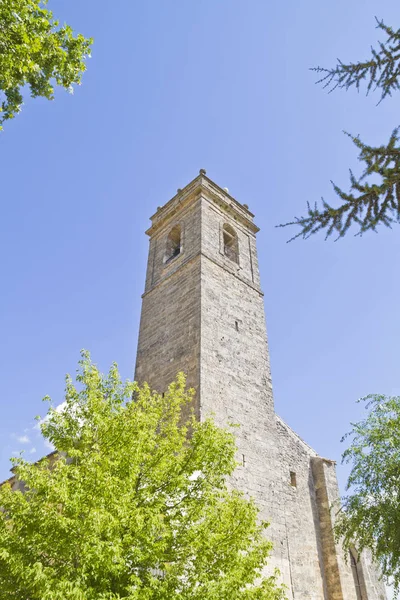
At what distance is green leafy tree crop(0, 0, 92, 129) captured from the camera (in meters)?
5.77

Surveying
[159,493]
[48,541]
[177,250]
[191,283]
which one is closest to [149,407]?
[159,493]

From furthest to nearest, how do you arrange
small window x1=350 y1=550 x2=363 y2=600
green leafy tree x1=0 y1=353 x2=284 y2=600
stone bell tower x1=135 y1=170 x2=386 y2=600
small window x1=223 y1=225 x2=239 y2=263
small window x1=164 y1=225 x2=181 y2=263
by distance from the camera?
small window x1=164 y1=225 x2=181 y2=263
small window x1=223 y1=225 x2=239 y2=263
small window x1=350 y1=550 x2=363 y2=600
stone bell tower x1=135 y1=170 x2=386 y2=600
green leafy tree x1=0 y1=353 x2=284 y2=600

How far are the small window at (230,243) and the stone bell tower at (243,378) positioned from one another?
9cm

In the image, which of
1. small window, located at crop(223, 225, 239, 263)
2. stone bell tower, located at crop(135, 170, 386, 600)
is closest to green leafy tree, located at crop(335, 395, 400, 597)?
stone bell tower, located at crop(135, 170, 386, 600)

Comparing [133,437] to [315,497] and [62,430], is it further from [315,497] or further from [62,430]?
[315,497]

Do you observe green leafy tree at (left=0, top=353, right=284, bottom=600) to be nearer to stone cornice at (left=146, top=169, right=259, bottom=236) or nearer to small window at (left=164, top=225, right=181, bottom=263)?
small window at (left=164, top=225, right=181, bottom=263)

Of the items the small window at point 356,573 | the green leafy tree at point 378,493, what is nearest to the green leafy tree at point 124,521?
the green leafy tree at point 378,493

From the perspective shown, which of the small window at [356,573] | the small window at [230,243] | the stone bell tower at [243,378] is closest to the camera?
the stone bell tower at [243,378]

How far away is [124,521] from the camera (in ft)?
19.6

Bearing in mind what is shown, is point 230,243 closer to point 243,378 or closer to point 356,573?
point 243,378

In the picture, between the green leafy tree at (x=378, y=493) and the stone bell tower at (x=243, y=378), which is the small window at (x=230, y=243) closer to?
the stone bell tower at (x=243, y=378)

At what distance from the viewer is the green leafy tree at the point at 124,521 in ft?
18.7

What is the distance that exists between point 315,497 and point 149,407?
8.09m

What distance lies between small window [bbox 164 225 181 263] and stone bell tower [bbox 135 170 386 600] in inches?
4.7
